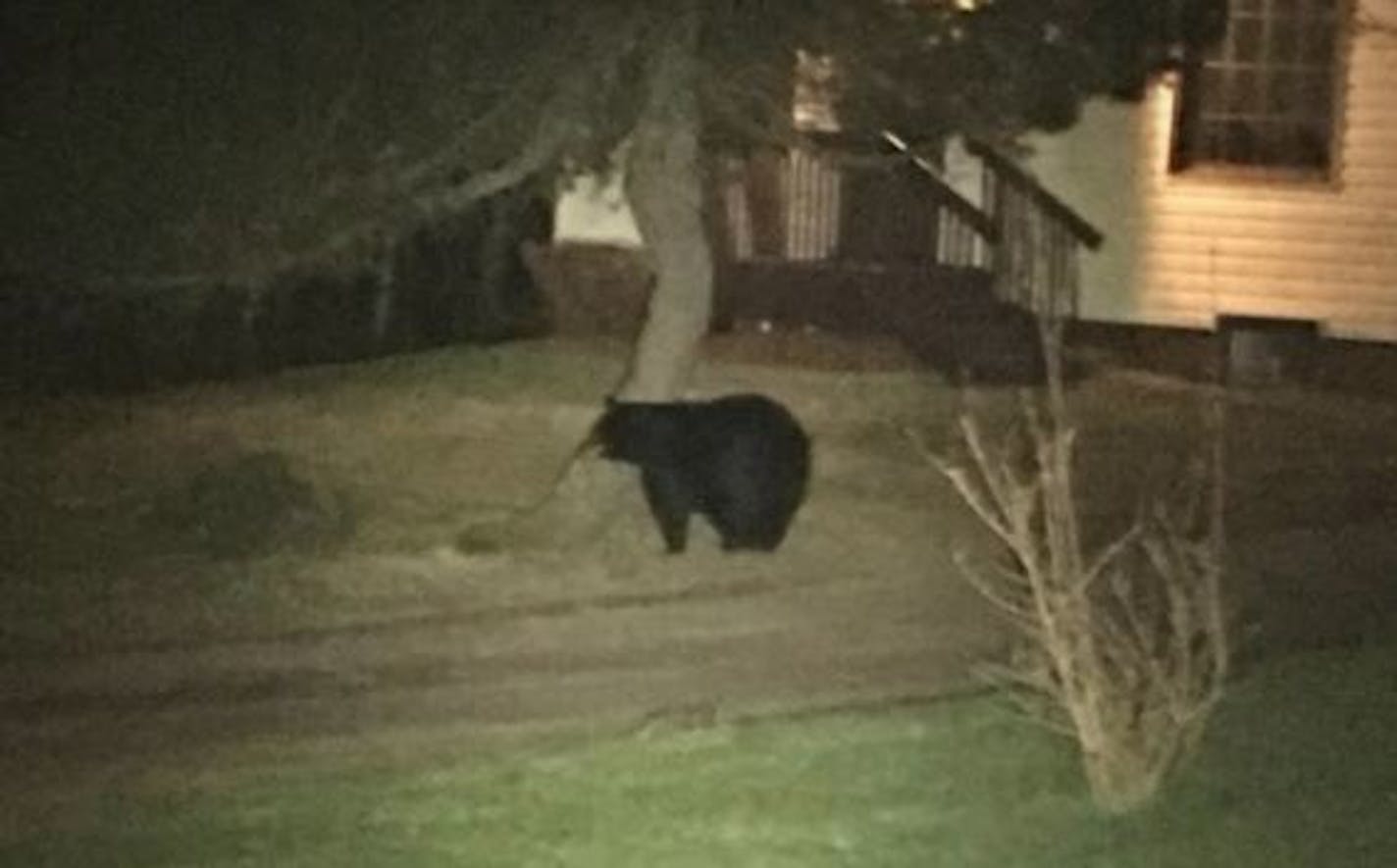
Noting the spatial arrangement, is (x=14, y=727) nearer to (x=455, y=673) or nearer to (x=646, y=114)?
(x=455, y=673)

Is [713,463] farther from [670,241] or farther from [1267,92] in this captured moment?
[1267,92]

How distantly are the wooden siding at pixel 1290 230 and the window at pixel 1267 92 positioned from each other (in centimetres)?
19

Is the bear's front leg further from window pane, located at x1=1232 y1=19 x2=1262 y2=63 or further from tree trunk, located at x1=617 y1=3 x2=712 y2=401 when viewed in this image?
window pane, located at x1=1232 y1=19 x2=1262 y2=63

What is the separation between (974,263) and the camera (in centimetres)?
2495

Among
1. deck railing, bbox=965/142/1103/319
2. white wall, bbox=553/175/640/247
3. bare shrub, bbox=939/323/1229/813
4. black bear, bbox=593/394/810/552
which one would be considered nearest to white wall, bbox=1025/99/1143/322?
deck railing, bbox=965/142/1103/319

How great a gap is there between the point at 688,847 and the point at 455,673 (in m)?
Result: 3.21

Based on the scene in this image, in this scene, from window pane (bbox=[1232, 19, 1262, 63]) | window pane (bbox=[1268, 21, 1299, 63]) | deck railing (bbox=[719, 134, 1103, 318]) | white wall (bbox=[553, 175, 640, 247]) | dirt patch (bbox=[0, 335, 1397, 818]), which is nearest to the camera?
dirt patch (bbox=[0, 335, 1397, 818])

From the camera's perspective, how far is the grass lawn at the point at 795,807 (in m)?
10.1

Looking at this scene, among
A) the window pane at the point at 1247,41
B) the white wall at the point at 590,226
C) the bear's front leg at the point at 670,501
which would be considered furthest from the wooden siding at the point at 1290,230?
the bear's front leg at the point at 670,501

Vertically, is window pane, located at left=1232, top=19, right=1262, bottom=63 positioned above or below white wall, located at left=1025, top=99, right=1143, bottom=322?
above

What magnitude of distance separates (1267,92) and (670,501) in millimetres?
9493

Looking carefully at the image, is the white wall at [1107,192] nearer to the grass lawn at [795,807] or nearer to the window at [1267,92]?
the window at [1267,92]

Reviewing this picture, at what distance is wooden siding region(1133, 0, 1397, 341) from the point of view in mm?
23406

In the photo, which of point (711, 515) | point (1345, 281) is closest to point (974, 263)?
point (1345, 281)
